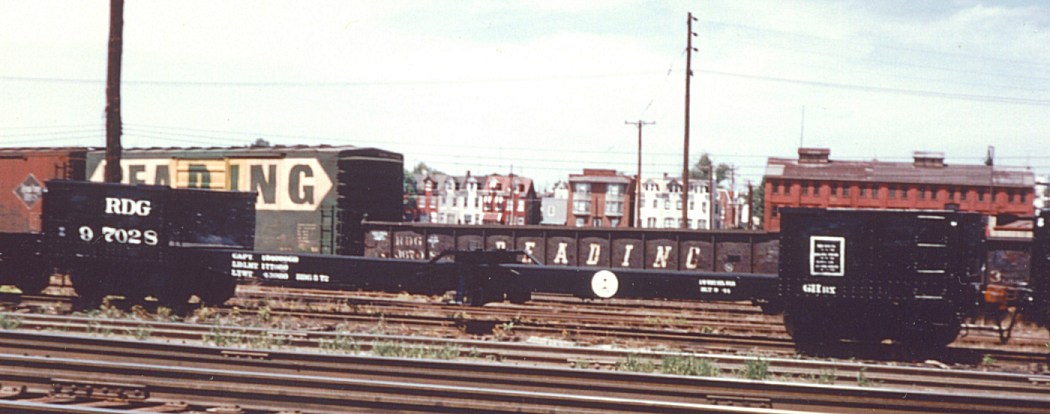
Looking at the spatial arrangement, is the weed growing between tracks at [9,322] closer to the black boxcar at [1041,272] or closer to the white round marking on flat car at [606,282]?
the white round marking on flat car at [606,282]

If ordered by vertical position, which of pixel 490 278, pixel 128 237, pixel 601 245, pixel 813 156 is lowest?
pixel 490 278

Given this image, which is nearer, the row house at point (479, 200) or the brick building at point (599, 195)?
the brick building at point (599, 195)

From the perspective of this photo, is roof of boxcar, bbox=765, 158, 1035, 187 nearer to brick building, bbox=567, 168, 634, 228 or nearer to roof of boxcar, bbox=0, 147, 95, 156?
brick building, bbox=567, 168, 634, 228

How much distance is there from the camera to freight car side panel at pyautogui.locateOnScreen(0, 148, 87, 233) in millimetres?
24797

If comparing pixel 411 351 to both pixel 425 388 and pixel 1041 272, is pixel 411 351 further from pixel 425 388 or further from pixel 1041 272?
pixel 1041 272

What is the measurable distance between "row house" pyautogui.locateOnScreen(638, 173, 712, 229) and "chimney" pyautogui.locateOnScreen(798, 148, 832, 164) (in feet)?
90.5

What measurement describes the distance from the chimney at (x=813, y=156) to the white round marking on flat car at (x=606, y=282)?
7839cm

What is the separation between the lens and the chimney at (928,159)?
81.2 meters

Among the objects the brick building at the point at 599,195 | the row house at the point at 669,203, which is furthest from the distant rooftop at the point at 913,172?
the row house at the point at 669,203

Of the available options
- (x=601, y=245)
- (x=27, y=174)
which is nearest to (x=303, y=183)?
(x=601, y=245)

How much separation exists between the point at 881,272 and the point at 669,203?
339 feet

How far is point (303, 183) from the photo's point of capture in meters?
23.0

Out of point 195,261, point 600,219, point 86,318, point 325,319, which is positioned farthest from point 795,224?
point 600,219

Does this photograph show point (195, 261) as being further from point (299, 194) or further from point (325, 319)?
point (299, 194)
